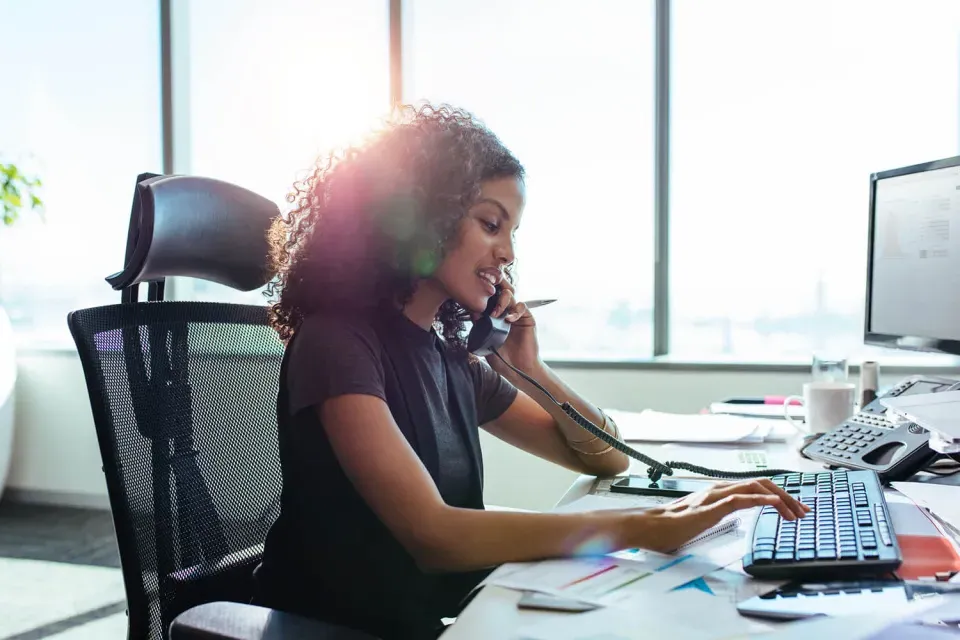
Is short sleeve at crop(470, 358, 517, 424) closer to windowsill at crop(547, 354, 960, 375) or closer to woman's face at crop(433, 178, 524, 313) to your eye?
woman's face at crop(433, 178, 524, 313)

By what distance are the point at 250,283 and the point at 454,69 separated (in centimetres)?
217

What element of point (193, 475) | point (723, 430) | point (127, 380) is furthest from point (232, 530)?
point (723, 430)

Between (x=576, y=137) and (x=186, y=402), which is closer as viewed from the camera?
(x=186, y=402)

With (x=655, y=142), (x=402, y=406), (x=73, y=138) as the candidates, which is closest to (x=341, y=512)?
(x=402, y=406)

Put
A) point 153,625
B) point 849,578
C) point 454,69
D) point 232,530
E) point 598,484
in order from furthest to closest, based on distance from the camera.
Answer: point 454,69 → point 598,484 → point 232,530 → point 153,625 → point 849,578

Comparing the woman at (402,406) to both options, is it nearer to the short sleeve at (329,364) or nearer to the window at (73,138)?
the short sleeve at (329,364)

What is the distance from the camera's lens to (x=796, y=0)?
273 cm

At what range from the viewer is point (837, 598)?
2.20 ft

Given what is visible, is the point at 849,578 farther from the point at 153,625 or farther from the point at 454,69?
the point at 454,69

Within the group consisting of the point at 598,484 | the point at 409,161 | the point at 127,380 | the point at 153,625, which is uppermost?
the point at 409,161

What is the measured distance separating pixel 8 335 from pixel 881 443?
11.7 feet

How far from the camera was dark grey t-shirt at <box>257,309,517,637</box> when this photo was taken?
968mm

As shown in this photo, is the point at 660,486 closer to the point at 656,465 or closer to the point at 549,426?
the point at 656,465

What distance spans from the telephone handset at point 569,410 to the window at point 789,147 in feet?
5.63
